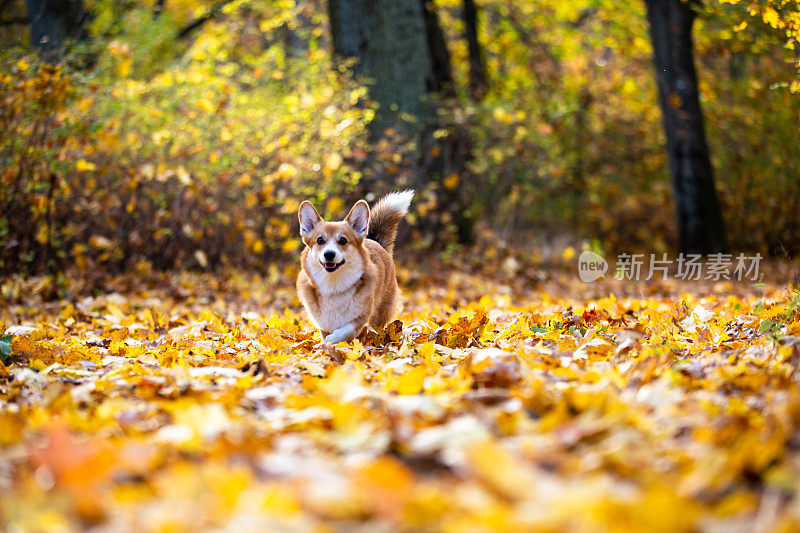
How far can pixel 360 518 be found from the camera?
69.4 inches

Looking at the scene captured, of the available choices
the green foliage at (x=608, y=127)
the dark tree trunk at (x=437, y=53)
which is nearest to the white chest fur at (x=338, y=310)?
the green foliage at (x=608, y=127)

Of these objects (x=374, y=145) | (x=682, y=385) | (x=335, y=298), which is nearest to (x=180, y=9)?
(x=374, y=145)

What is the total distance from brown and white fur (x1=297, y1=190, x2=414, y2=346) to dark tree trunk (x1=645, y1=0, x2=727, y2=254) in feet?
25.4

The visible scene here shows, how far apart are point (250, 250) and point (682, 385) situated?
6448mm

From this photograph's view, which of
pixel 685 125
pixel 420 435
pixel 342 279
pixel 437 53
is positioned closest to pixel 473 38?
pixel 437 53

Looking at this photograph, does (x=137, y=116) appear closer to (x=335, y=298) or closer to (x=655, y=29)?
(x=335, y=298)

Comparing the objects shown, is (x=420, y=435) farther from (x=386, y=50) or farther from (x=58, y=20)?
(x=58, y=20)

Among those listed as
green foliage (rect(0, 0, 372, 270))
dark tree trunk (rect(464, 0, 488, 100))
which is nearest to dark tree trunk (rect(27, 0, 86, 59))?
green foliage (rect(0, 0, 372, 270))

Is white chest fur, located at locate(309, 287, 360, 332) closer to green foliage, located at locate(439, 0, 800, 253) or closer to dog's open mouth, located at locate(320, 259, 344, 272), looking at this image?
dog's open mouth, located at locate(320, 259, 344, 272)

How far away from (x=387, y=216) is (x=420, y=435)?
3.53 meters

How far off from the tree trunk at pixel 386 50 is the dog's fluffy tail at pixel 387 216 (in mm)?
4574

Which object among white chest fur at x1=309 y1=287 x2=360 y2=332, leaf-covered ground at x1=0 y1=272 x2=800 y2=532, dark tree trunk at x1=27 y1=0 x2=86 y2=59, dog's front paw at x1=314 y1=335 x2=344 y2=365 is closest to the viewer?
leaf-covered ground at x1=0 y1=272 x2=800 y2=532

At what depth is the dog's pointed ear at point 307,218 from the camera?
5156mm

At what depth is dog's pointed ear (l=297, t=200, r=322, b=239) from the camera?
16.9 feet
